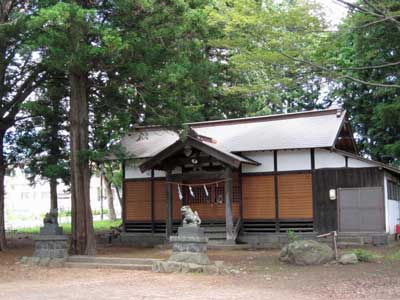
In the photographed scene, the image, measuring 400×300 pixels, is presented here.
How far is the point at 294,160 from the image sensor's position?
21047 mm

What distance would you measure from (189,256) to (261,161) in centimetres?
831

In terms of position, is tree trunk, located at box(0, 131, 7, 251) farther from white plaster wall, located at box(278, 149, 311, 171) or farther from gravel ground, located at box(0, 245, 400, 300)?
white plaster wall, located at box(278, 149, 311, 171)

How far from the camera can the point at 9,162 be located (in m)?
21.7

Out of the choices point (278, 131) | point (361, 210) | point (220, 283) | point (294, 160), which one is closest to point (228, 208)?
point (294, 160)

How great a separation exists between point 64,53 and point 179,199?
1006 cm

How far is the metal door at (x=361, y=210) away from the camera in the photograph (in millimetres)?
19875

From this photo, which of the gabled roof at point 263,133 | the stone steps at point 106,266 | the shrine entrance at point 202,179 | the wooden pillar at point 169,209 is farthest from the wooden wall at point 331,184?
the stone steps at point 106,266

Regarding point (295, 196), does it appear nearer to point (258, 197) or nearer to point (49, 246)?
point (258, 197)

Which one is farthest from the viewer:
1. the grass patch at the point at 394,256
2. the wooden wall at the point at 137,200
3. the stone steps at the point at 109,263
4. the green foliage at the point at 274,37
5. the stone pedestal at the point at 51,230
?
the wooden wall at the point at 137,200

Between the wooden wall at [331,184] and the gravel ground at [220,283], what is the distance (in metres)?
5.38

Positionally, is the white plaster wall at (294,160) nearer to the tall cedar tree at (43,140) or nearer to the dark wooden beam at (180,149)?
the dark wooden beam at (180,149)

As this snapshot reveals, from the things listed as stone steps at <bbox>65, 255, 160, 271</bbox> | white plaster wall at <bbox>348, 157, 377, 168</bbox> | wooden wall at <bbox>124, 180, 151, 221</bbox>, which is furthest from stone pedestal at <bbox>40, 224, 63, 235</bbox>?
white plaster wall at <bbox>348, 157, 377, 168</bbox>

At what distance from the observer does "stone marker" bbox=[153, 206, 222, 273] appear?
45.3 ft


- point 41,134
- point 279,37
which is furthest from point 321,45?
point 41,134
